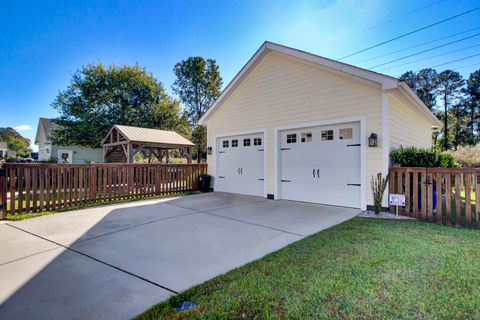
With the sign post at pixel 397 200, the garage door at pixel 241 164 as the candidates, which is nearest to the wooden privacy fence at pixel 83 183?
the garage door at pixel 241 164

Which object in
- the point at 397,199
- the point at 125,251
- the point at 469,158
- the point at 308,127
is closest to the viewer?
the point at 125,251

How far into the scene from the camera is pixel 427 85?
30.6 m

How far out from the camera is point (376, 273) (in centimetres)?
270

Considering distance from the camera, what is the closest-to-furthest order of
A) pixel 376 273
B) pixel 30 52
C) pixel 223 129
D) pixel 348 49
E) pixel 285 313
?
1. pixel 285 313
2. pixel 376 273
3. pixel 223 129
4. pixel 30 52
5. pixel 348 49

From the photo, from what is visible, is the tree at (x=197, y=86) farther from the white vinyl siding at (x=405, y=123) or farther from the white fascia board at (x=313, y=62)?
the white vinyl siding at (x=405, y=123)

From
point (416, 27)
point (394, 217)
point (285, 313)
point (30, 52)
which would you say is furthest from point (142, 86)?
point (285, 313)

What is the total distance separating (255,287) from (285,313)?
1.56 ft

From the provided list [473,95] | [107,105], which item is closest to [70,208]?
Result: [107,105]

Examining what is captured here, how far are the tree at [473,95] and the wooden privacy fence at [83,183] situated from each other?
115 ft

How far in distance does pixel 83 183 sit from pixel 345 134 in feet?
25.1

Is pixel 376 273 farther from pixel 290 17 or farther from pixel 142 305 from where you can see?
pixel 290 17

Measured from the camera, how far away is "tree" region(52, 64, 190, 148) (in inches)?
820

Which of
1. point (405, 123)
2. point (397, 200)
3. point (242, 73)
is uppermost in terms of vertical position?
point (242, 73)

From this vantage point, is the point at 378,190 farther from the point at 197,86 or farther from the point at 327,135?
the point at 197,86
